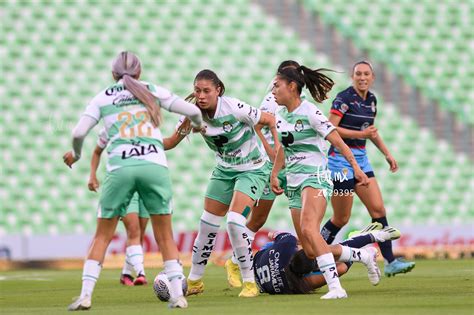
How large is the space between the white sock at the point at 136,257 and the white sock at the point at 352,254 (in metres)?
3.02

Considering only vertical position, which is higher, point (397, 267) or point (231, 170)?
point (231, 170)

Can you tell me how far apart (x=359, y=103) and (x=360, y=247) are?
1.88 metres

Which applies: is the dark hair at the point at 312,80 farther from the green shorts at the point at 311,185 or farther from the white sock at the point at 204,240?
the white sock at the point at 204,240

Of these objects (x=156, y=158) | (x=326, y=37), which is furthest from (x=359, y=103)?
(x=326, y=37)

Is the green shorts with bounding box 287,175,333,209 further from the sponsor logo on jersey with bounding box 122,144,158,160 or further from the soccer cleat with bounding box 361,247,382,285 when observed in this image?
the sponsor logo on jersey with bounding box 122,144,158,160

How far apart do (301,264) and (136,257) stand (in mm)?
3072

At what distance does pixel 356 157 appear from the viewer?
38.7 feet

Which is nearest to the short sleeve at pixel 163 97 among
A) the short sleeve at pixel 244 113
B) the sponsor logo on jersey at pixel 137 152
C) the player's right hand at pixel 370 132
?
the sponsor logo on jersey at pixel 137 152

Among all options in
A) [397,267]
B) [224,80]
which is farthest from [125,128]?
[224,80]

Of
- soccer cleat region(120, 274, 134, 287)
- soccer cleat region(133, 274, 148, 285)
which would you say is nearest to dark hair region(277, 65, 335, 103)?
soccer cleat region(133, 274, 148, 285)

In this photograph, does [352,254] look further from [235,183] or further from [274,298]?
[235,183]

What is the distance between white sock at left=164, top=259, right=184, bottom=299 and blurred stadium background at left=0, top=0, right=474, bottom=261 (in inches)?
382

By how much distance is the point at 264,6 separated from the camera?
73.8 ft

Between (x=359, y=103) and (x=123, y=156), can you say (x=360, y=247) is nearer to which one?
(x=359, y=103)
